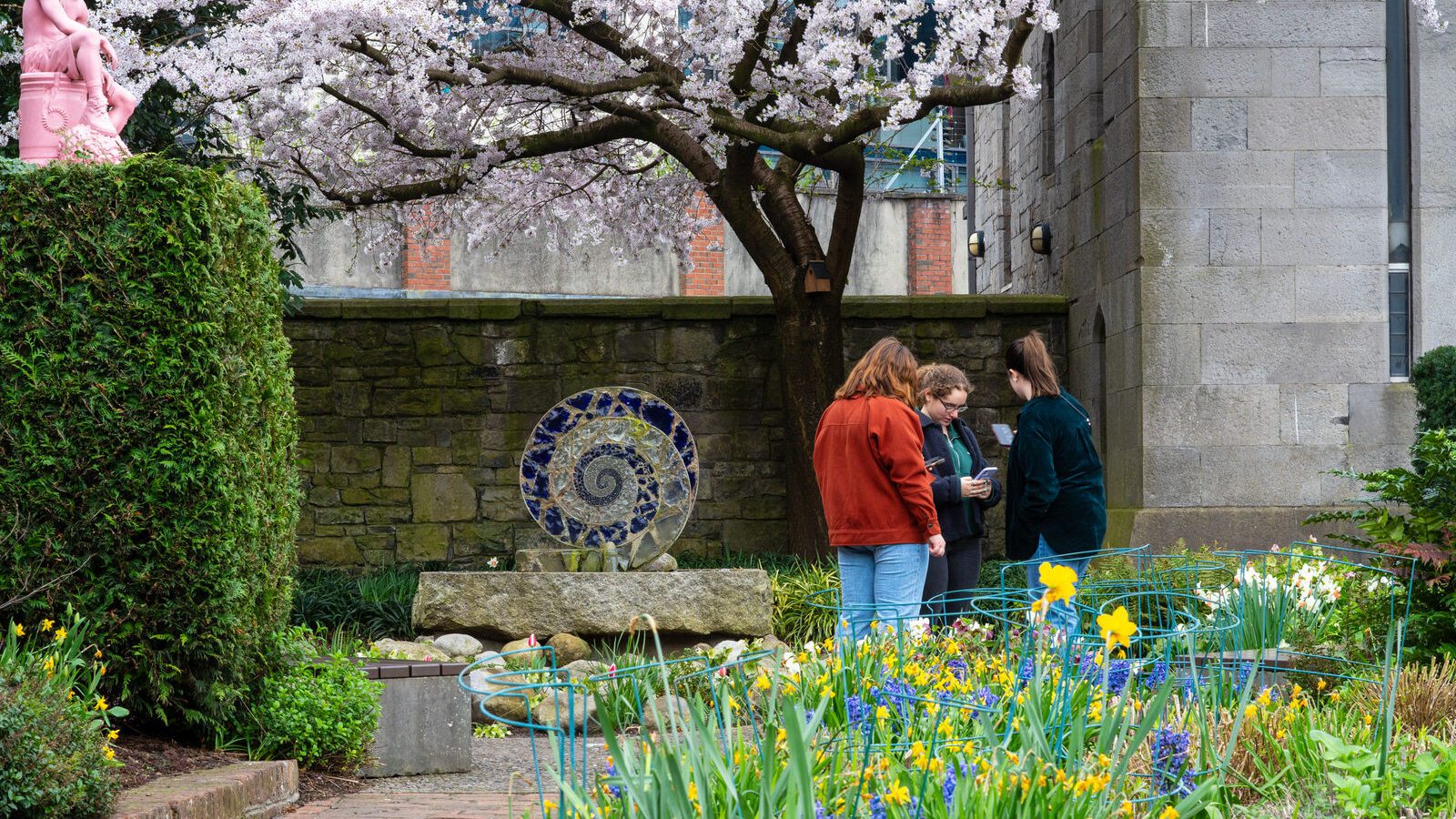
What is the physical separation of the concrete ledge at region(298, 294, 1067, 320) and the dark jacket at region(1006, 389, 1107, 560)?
18.5ft

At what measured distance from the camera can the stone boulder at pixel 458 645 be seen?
26.7 ft

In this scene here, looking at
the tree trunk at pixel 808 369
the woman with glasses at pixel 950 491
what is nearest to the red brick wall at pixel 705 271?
the tree trunk at pixel 808 369

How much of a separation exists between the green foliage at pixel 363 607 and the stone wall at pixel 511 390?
154 centimetres

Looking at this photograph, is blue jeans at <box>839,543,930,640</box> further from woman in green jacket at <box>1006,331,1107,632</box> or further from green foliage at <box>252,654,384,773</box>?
green foliage at <box>252,654,384,773</box>

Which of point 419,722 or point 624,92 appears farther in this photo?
point 624,92

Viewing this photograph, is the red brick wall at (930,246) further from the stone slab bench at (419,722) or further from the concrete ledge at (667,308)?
the stone slab bench at (419,722)

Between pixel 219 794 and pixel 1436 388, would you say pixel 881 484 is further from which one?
pixel 1436 388

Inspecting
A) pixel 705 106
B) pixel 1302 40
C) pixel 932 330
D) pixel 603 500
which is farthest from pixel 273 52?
pixel 1302 40

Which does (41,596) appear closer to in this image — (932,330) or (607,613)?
(607,613)

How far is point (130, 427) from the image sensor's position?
4777 millimetres

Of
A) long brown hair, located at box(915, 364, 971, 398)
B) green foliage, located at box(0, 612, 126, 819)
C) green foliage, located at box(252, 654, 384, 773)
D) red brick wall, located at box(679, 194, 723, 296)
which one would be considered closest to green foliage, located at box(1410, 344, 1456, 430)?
long brown hair, located at box(915, 364, 971, 398)

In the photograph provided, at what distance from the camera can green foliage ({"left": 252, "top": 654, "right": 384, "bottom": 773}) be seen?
5230mm

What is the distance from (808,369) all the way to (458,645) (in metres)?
3.67

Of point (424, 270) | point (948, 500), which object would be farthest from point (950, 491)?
point (424, 270)
